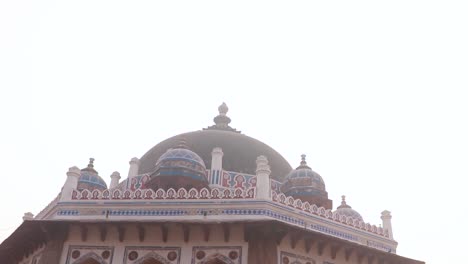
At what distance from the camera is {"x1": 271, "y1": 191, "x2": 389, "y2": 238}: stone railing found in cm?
1401

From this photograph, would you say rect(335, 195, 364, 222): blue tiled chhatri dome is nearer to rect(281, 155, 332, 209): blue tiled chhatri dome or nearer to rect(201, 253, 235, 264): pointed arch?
rect(281, 155, 332, 209): blue tiled chhatri dome

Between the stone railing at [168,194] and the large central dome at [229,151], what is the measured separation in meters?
4.62

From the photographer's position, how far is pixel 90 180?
62.7ft

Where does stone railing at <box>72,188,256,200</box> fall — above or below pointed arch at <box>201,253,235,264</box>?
above

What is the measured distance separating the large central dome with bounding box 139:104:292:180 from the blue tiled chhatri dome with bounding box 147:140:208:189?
96.2 inches

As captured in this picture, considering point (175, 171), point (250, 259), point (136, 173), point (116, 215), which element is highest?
point (136, 173)

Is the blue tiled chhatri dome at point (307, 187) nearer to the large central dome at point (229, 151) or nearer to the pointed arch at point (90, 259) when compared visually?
the large central dome at point (229, 151)

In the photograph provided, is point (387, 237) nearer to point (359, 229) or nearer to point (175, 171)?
point (359, 229)

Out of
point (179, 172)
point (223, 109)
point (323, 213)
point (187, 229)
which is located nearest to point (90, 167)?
point (179, 172)

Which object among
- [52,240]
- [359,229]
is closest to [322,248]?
[359,229]

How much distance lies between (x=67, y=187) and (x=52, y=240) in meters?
1.61

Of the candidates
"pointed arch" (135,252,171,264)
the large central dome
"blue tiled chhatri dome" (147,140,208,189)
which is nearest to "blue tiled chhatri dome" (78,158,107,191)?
the large central dome

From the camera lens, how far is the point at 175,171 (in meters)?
15.8

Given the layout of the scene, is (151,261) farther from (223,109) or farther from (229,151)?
(223,109)
